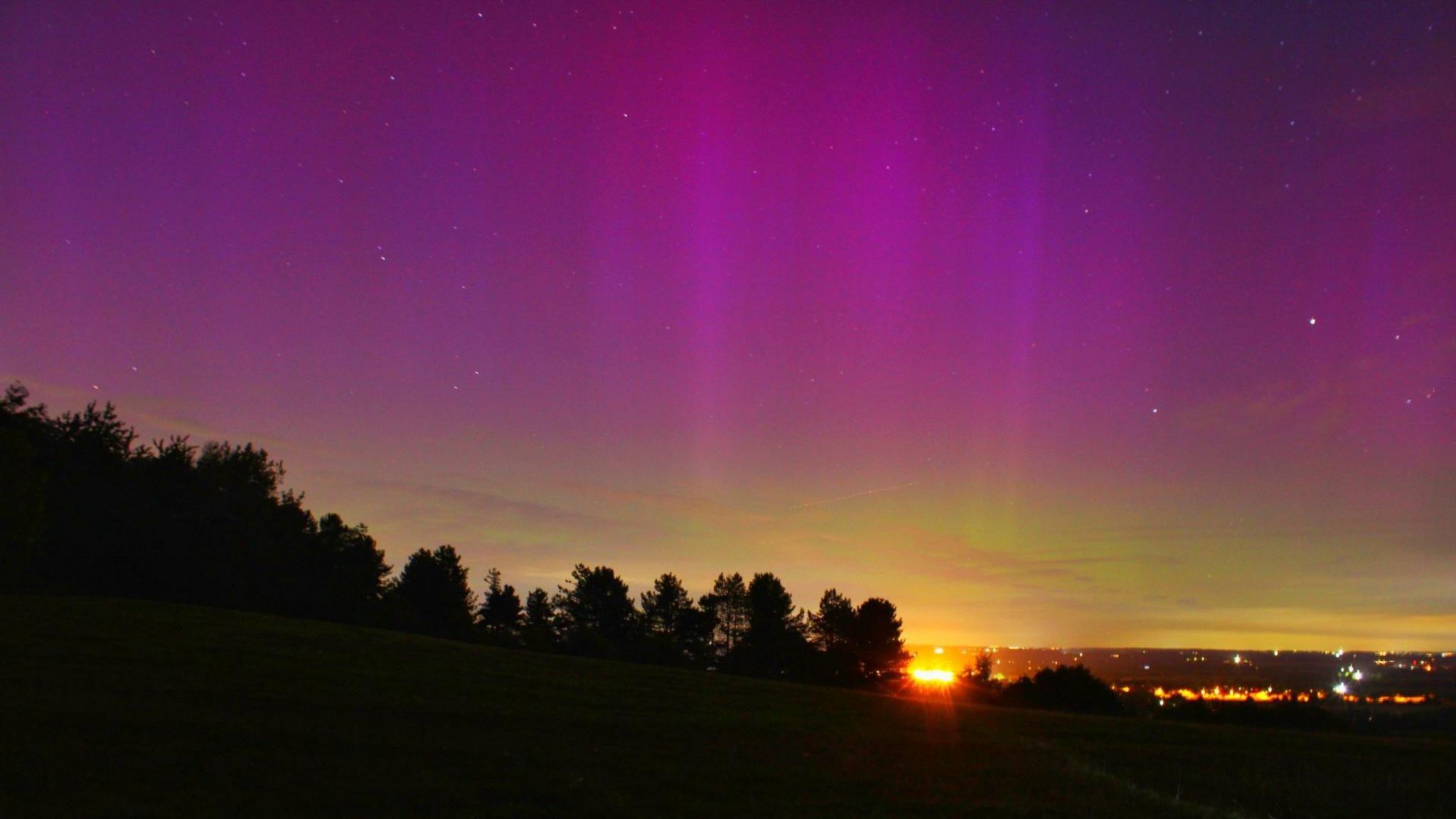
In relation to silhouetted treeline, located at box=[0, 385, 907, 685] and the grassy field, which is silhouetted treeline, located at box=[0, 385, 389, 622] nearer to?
silhouetted treeline, located at box=[0, 385, 907, 685]

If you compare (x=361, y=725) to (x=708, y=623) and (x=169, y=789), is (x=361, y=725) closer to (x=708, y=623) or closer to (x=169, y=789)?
(x=169, y=789)

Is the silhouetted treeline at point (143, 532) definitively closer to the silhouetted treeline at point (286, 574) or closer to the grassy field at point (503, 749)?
the silhouetted treeline at point (286, 574)

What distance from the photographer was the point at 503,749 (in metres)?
17.1

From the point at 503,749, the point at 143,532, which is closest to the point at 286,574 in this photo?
the point at 143,532

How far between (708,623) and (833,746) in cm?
7635

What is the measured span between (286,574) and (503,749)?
54.7m

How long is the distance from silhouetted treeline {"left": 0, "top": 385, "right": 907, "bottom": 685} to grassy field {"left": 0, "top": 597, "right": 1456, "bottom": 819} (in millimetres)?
21806

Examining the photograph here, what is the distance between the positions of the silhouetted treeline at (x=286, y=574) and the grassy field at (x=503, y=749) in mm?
21806

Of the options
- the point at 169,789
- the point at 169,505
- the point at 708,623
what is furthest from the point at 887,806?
the point at 708,623

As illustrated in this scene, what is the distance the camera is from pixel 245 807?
38.8ft

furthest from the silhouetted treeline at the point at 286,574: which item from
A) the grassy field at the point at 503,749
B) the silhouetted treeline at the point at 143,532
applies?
the grassy field at the point at 503,749

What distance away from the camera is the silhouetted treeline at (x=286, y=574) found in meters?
54.5

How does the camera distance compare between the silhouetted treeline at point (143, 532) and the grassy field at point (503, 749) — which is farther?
the silhouetted treeline at point (143, 532)

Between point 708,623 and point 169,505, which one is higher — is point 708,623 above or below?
below
